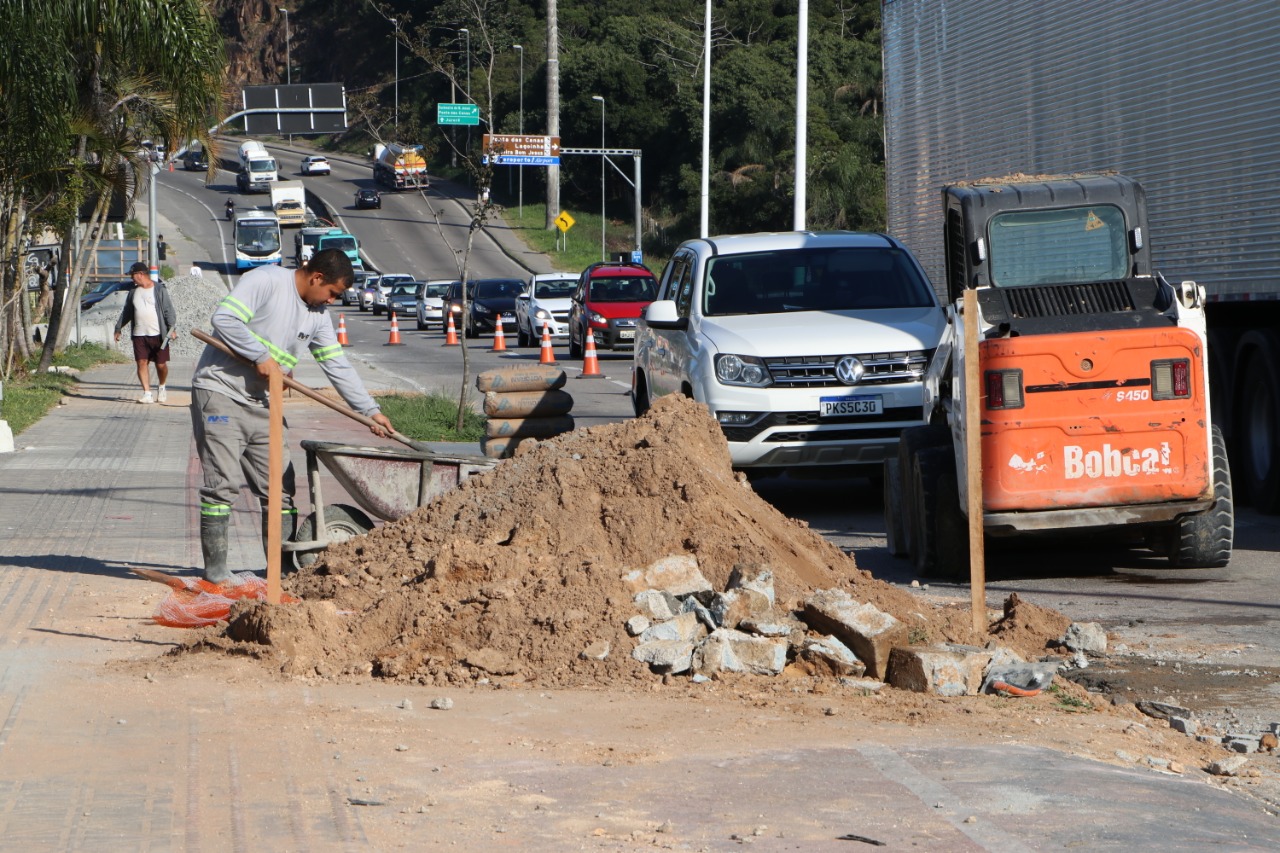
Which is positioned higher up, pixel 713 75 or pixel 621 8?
pixel 621 8

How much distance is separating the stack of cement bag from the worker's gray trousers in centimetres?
402

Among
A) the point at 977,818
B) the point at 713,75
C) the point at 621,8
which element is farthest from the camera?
the point at 621,8

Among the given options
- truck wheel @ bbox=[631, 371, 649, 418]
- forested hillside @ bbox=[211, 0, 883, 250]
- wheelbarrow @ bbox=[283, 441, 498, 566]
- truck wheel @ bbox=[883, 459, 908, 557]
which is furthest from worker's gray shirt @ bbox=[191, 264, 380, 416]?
forested hillside @ bbox=[211, 0, 883, 250]

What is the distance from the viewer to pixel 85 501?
12.4 meters

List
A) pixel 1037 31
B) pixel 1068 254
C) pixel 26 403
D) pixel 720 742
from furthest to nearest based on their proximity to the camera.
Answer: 1. pixel 26 403
2. pixel 1037 31
3. pixel 1068 254
4. pixel 720 742

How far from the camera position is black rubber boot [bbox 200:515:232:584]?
8383mm

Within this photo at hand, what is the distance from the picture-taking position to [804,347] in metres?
11.7

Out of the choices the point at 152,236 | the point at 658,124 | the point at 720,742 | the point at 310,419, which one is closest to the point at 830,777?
the point at 720,742

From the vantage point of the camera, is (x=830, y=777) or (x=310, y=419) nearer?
(x=830, y=777)

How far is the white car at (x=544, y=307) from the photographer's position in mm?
36531

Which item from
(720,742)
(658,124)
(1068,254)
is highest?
(658,124)

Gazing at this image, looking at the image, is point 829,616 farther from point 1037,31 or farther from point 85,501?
point 1037,31

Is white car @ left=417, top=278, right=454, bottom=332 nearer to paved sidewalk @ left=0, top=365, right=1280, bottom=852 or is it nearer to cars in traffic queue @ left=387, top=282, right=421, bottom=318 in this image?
cars in traffic queue @ left=387, top=282, right=421, bottom=318

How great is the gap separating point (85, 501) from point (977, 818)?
926 centimetres
